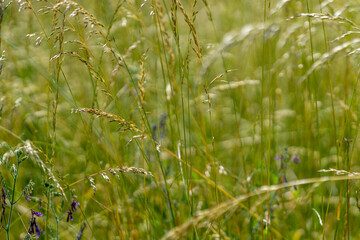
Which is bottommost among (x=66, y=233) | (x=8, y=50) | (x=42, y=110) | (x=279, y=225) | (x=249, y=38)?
(x=279, y=225)

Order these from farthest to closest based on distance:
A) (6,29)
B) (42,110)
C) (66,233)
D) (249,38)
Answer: (6,29), (42,110), (66,233), (249,38)

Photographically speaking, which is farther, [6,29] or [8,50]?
[6,29]

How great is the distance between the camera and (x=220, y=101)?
325 centimetres

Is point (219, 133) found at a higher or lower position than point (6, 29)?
lower

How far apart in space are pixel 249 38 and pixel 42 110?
1.56 meters

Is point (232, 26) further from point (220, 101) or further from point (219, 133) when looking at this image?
point (219, 133)

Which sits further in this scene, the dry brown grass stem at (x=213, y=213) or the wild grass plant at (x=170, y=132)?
the wild grass plant at (x=170, y=132)

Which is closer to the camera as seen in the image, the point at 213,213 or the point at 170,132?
the point at 213,213

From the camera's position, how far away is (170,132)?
2322 millimetres

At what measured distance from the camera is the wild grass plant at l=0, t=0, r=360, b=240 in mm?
1411

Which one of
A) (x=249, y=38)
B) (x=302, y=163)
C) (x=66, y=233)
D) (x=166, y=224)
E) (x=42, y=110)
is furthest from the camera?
(x=42, y=110)

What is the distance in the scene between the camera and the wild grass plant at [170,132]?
4.63 feet

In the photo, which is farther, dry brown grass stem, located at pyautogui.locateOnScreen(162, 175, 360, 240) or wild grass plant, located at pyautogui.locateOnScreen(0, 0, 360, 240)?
wild grass plant, located at pyautogui.locateOnScreen(0, 0, 360, 240)

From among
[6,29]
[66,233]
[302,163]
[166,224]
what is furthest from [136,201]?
[6,29]
